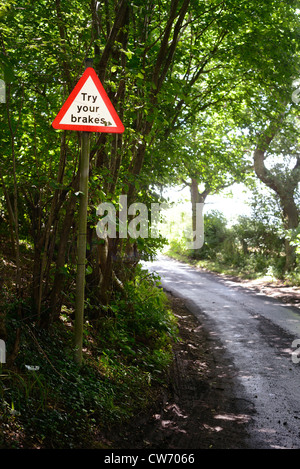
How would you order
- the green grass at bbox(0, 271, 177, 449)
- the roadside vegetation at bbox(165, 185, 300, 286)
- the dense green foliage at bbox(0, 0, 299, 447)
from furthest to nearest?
the roadside vegetation at bbox(165, 185, 300, 286), the dense green foliage at bbox(0, 0, 299, 447), the green grass at bbox(0, 271, 177, 449)

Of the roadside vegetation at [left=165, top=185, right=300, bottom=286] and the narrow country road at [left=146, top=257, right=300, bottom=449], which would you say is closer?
the narrow country road at [left=146, top=257, right=300, bottom=449]

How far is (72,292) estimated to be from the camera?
21.4 ft

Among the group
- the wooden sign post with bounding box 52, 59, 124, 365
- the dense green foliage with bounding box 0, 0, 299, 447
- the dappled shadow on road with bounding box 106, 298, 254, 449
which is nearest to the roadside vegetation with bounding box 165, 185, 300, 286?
the dense green foliage with bounding box 0, 0, 299, 447

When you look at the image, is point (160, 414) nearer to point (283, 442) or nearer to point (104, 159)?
point (283, 442)

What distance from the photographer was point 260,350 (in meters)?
8.28

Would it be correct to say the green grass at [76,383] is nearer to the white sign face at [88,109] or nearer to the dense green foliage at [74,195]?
the dense green foliage at [74,195]

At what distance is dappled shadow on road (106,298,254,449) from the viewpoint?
14.7ft

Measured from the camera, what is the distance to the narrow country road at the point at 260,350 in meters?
4.99

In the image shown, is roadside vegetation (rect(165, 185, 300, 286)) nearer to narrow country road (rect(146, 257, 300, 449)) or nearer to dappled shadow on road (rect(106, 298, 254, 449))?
narrow country road (rect(146, 257, 300, 449))

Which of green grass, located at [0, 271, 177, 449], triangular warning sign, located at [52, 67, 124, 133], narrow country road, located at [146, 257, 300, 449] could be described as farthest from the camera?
narrow country road, located at [146, 257, 300, 449]

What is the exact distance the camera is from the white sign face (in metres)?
4.73

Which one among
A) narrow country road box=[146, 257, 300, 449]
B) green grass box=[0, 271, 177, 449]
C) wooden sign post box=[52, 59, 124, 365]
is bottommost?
narrow country road box=[146, 257, 300, 449]

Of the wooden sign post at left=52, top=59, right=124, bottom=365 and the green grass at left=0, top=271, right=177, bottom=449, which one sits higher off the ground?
the wooden sign post at left=52, top=59, right=124, bottom=365

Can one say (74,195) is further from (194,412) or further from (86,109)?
(194,412)
